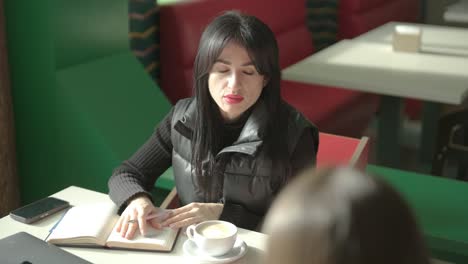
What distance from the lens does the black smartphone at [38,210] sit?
1633mm

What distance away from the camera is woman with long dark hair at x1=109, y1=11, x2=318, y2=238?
5.80 ft

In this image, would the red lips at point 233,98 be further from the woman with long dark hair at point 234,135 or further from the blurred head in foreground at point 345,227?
the blurred head in foreground at point 345,227

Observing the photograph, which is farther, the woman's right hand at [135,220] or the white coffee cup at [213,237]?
the woman's right hand at [135,220]

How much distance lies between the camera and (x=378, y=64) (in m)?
3.32

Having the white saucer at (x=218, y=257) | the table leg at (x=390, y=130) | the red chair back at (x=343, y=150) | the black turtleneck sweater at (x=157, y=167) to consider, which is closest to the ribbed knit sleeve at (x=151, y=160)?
the black turtleneck sweater at (x=157, y=167)

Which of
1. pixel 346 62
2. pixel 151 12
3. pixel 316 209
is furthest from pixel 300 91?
pixel 316 209

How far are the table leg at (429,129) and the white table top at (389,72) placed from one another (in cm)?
76

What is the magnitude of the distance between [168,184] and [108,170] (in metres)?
0.33

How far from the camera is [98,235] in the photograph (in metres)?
1.52

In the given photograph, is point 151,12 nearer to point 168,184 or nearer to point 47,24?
point 47,24

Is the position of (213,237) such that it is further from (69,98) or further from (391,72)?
(391,72)

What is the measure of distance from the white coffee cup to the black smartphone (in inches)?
14.7

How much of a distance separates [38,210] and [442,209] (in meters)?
1.49

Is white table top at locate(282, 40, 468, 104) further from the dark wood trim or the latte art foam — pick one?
the latte art foam
